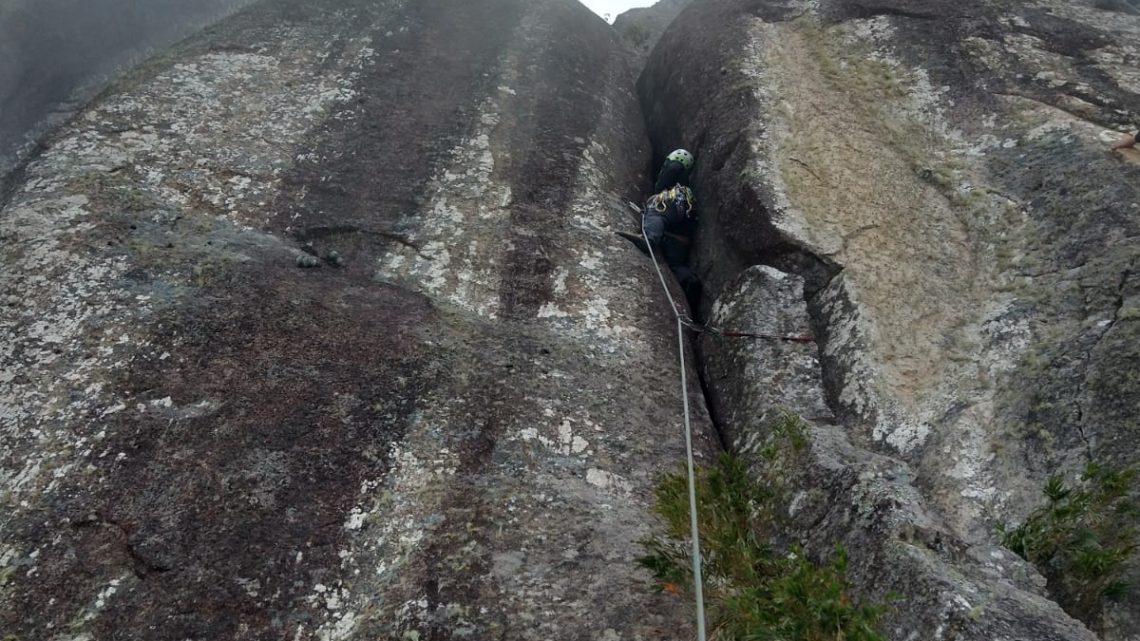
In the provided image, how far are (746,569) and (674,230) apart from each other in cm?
566

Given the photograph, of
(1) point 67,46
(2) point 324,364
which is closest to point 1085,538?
(2) point 324,364

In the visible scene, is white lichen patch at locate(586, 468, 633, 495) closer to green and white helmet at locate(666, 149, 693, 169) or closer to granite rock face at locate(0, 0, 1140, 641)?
granite rock face at locate(0, 0, 1140, 641)

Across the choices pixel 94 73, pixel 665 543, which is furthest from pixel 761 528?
pixel 94 73

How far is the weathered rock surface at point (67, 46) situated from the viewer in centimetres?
1177

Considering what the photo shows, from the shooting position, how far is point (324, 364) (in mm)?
6824

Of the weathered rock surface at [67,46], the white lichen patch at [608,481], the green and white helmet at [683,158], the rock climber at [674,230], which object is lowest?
the weathered rock surface at [67,46]

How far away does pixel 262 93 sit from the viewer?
9.80 m

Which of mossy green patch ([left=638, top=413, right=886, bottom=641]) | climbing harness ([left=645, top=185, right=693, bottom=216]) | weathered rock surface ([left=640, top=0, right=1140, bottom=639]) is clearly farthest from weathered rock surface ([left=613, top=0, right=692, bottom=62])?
mossy green patch ([left=638, top=413, right=886, bottom=641])

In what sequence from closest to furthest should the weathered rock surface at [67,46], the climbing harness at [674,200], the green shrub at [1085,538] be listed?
the green shrub at [1085,538] → the climbing harness at [674,200] → the weathered rock surface at [67,46]

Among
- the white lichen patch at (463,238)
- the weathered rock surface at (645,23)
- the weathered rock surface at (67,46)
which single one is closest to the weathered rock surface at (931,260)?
the white lichen patch at (463,238)

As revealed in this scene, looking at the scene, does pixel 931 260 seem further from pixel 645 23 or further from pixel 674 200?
pixel 645 23

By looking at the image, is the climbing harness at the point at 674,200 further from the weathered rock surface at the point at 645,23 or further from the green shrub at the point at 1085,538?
the weathered rock surface at the point at 645,23

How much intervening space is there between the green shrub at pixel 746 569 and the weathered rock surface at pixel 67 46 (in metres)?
10.5

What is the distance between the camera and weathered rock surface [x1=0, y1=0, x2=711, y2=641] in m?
5.24
